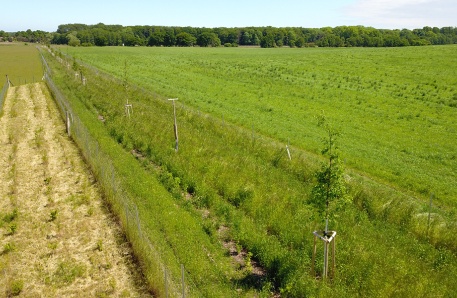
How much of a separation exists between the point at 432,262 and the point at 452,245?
1552mm

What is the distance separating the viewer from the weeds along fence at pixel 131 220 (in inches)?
417

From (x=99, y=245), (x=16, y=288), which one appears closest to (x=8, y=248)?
(x=16, y=288)

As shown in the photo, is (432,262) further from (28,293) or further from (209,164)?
(28,293)

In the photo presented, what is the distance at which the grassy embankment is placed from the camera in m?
11.0

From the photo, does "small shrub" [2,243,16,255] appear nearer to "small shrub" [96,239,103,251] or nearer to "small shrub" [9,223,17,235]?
"small shrub" [9,223,17,235]

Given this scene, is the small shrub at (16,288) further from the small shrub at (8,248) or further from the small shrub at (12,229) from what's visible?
the small shrub at (12,229)

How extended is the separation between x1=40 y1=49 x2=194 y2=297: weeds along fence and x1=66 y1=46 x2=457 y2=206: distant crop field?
8.38m

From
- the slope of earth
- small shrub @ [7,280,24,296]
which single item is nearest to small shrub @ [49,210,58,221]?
the slope of earth

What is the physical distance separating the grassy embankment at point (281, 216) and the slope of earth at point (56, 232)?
190 cm

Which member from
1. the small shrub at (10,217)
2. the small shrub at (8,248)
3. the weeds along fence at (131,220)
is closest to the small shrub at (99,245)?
the weeds along fence at (131,220)

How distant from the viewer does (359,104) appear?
125 ft

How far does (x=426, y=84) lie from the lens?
47.3 metres

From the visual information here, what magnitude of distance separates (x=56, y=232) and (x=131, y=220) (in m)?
3.07

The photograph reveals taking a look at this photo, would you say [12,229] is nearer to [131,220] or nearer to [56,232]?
[56,232]
